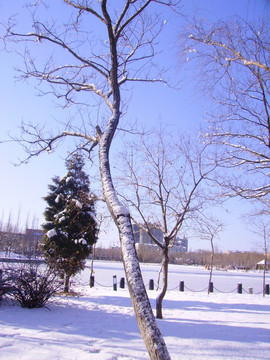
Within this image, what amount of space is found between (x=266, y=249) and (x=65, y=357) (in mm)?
21455

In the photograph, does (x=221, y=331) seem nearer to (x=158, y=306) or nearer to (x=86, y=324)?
(x=158, y=306)

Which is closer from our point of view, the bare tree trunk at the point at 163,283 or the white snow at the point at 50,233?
the bare tree trunk at the point at 163,283

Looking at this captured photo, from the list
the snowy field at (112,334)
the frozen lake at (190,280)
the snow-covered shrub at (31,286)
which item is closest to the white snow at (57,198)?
the frozen lake at (190,280)

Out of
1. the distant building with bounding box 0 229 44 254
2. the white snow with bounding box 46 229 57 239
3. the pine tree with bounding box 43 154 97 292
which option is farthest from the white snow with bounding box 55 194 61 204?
the distant building with bounding box 0 229 44 254

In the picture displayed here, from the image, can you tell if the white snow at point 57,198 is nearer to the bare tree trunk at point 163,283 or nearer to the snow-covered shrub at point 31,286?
the snow-covered shrub at point 31,286

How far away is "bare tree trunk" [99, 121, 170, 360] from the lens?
2.76m

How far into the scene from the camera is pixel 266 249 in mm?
23188

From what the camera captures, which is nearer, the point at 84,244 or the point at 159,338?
the point at 159,338

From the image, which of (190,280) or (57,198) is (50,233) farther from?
(190,280)

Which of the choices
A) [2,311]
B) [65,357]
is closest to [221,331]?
[65,357]

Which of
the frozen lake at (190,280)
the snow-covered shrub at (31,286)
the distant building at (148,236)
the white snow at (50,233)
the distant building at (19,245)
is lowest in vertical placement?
the frozen lake at (190,280)

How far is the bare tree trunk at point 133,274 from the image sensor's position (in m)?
2.76

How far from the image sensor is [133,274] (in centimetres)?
312

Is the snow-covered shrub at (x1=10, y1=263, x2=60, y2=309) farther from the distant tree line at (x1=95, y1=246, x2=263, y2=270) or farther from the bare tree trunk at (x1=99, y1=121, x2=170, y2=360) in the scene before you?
the distant tree line at (x1=95, y1=246, x2=263, y2=270)
